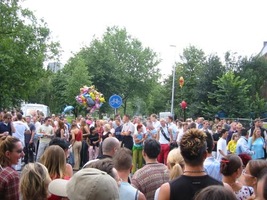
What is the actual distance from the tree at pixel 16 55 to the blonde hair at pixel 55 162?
83.0 ft

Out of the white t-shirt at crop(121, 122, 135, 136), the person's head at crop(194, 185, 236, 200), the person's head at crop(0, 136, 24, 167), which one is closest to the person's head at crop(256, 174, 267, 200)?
the person's head at crop(194, 185, 236, 200)

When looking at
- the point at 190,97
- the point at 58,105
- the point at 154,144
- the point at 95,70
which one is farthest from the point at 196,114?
the point at 154,144

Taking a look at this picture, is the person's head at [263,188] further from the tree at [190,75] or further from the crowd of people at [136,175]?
the tree at [190,75]

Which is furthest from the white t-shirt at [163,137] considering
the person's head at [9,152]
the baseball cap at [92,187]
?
the baseball cap at [92,187]

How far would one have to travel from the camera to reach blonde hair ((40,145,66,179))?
183 inches

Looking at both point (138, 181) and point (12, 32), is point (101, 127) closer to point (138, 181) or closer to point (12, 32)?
point (138, 181)

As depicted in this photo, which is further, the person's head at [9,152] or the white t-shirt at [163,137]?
the white t-shirt at [163,137]

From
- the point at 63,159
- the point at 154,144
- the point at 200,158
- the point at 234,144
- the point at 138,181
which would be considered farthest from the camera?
the point at 234,144

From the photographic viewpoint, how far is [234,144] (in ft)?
44.1

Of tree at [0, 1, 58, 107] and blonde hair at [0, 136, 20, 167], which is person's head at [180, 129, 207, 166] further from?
tree at [0, 1, 58, 107]

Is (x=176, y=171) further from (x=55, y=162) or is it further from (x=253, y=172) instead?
(x=55, y=162)

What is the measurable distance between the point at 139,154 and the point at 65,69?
48.1m

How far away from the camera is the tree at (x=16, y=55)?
99.6 ft

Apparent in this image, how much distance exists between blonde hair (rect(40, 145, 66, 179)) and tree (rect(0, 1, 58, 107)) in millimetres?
25307
